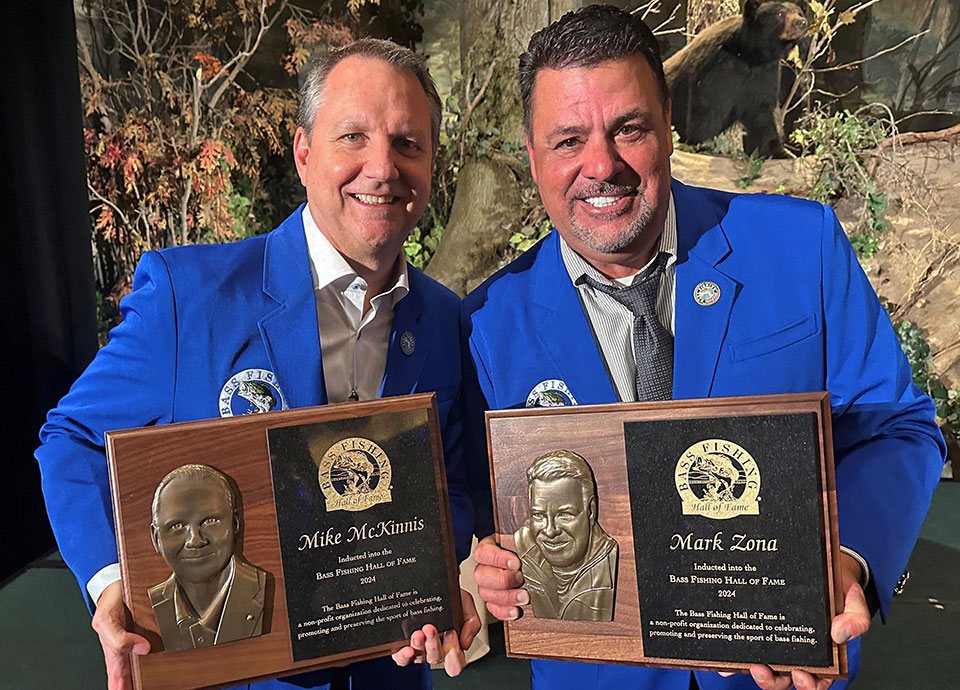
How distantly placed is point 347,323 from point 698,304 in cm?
81

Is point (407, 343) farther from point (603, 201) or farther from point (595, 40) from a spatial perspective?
point (595, 40)

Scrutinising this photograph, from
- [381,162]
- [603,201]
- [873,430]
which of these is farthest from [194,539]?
[873,430]

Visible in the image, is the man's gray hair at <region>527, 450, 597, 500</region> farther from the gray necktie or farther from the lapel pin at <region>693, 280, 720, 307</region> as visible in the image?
the lapel pin at <region>693, 280, 720, 307</region>

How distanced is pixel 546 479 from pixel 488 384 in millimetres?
433

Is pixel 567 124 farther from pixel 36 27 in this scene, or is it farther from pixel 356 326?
pixel 36 27

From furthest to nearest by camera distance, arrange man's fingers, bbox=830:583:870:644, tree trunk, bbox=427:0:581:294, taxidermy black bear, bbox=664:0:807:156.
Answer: tree trunk, bbox=427:0:581:294 → taxidermy black bear, bbox=664:0:807:156 → man's fingers, bbox=830:583:870:644

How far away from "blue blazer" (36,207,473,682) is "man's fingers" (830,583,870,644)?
81 centimetres

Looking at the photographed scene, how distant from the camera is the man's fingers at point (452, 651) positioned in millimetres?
1457

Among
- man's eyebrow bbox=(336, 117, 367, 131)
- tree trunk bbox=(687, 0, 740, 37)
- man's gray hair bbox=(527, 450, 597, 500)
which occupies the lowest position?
man's gray hair bbox=(527, 450, 597, 500)

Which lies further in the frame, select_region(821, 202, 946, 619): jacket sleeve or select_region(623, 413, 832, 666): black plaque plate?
select_region(821, 202, 946, 619): jacket sleeve

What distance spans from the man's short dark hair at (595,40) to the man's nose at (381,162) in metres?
0.40

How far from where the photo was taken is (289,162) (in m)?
5.08

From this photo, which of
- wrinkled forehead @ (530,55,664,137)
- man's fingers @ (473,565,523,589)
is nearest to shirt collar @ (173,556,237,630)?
man's fingers @ (473,565,523,589)

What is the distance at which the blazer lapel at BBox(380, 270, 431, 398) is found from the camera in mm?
1756
